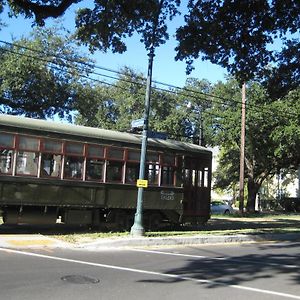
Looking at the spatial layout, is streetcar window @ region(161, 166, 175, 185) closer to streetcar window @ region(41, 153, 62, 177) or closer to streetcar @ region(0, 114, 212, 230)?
streetcar @ region(0, 114, 212, 230)

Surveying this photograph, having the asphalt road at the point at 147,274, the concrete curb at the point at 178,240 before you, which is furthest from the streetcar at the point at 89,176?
the asphalt road at the point at 147,274

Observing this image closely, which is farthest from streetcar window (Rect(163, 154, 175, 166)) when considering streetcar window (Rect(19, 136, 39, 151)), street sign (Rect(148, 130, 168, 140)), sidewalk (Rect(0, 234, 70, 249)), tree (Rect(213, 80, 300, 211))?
tree (Rect(213, 80, 300, 211))

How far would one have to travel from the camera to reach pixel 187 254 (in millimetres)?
13258

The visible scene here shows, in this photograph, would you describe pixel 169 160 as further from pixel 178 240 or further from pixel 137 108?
pixel 137 108

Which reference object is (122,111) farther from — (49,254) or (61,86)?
(49,254)

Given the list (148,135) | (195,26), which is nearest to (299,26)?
(195,26)

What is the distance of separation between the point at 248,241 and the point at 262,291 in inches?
340

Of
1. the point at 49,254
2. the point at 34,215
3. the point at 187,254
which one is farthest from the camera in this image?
the point at 34,215

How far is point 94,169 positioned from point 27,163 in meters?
2.41

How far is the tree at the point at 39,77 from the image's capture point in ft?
85.1

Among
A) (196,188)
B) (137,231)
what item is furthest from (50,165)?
(196,188)

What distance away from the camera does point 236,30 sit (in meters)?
13.8

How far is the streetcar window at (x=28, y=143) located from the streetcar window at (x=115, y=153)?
2.69 m

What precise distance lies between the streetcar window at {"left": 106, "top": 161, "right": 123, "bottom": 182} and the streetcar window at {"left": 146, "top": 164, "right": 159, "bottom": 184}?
1.23m
